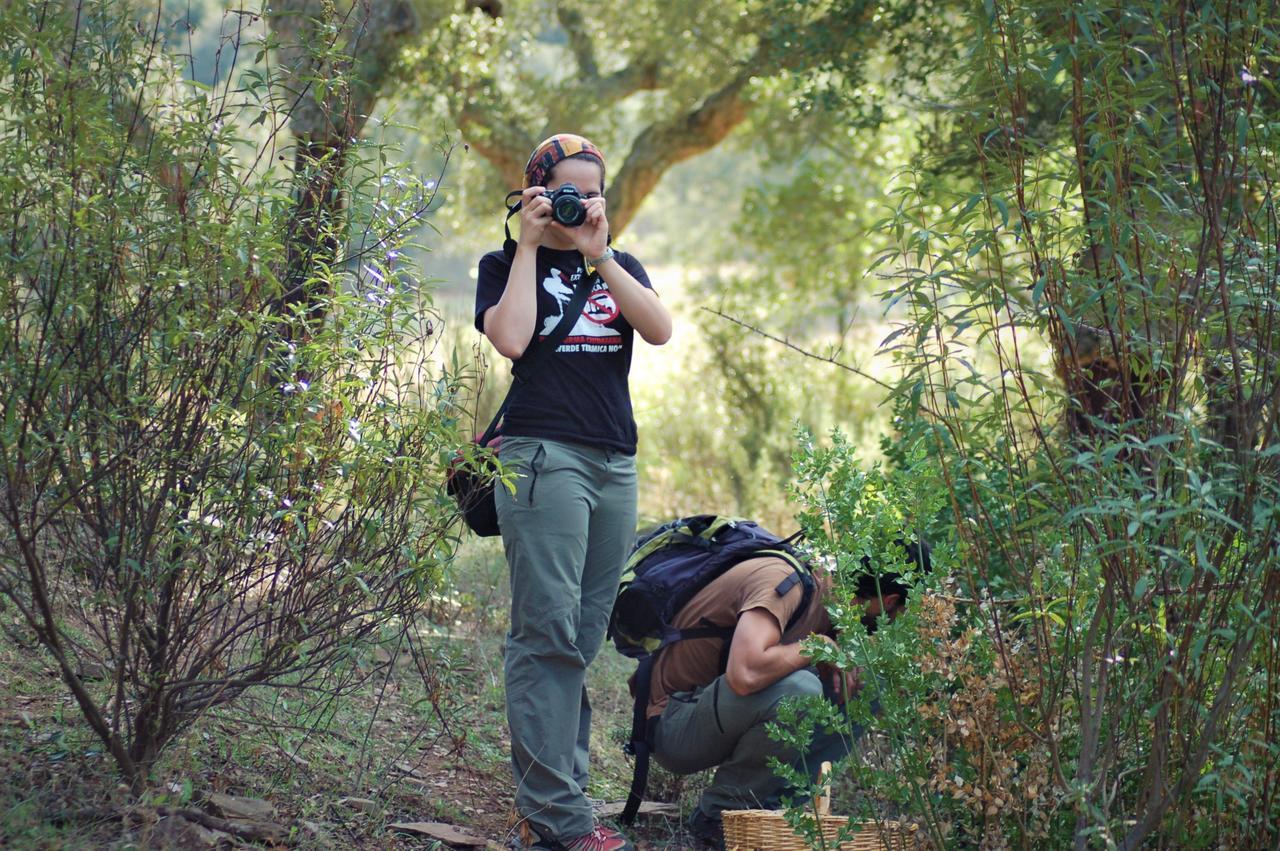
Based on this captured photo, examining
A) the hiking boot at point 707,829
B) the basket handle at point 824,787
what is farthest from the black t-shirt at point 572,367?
the hiking boot at point 707,829

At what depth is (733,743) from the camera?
370 centimetres

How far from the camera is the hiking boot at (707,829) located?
12.3ft

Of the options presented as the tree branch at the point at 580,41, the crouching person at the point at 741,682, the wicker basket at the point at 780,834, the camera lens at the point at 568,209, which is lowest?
the wicker basket at the point at 780,834

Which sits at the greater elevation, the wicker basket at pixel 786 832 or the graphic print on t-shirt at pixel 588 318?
the graphic print on t-shirt at pixel 588 318

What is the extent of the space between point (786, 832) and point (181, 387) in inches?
71.8

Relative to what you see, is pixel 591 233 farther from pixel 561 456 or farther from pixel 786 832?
pixel 786 832

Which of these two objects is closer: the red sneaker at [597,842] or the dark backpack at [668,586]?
the red sneaker at [597,842]

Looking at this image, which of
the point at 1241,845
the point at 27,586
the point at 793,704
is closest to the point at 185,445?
the point at 27,586

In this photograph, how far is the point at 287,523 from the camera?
120 inches

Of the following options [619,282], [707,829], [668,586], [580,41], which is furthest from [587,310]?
[580,41]

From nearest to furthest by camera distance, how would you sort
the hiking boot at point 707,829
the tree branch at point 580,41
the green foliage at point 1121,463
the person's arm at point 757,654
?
the green foliage at point 1121,463
the person's arm at point 757,654
the hiking boot at point 707,829
the tree branch at point 580,41

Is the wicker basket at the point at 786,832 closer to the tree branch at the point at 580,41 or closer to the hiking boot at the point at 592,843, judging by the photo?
the hiking boot at the point at 592,843

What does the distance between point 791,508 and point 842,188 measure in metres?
5.10

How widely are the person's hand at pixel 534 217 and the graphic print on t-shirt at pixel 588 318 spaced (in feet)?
0.53
